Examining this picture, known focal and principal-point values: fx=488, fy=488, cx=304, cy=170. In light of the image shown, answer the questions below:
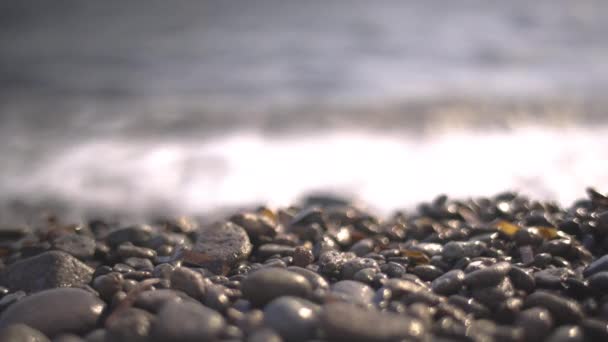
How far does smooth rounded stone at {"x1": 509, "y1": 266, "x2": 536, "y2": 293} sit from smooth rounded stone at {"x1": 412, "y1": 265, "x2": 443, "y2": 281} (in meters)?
0.33

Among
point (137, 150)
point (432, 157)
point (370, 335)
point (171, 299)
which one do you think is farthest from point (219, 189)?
point (370, 335)

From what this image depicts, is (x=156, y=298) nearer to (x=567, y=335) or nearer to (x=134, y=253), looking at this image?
(x=134, y=253)

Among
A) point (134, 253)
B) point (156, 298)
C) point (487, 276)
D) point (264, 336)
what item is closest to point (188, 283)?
point (156, 298)

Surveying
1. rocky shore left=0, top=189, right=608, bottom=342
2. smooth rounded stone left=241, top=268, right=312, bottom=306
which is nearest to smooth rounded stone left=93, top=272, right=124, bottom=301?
rocky shore left=0, top=189, right=608, bottom=342

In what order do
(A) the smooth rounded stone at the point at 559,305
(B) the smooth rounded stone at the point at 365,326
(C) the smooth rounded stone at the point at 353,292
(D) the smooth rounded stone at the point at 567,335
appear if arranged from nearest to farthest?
(B) the smooth rounded stone at the point at 365,326, (D) the smooth rounded stone at the point at 567,335, (A) the smooth rounded stone at the point at 559,305, (C) the smooth rounded stone at the point at 353,292

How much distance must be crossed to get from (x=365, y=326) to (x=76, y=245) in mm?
1916

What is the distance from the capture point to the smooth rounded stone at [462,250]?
2440 millimetres

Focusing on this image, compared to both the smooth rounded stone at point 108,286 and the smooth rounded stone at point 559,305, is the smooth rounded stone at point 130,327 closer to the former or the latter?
the smooth rounded stone at point 108,286

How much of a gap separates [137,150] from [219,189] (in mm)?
2025

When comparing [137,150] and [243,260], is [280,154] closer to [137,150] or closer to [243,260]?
[137,150]

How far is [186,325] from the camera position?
161 cm

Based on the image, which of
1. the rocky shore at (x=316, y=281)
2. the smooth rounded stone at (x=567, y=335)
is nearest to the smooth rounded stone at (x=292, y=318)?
the rocky shore at (x=316, y=281)

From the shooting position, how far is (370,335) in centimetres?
152

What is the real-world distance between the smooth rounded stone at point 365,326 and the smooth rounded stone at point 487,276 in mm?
482
